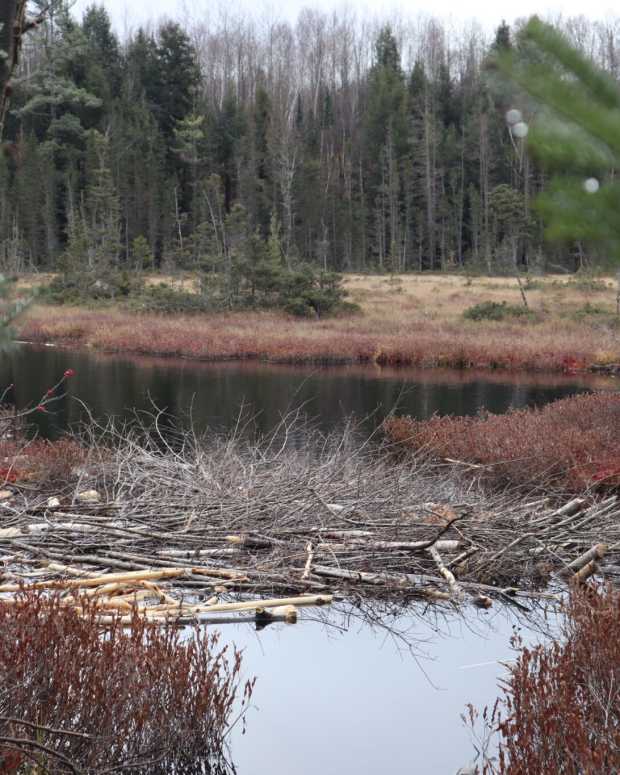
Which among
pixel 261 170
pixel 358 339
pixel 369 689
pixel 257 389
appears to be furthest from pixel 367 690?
pixel 261 170

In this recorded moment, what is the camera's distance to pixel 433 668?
6.94 metres

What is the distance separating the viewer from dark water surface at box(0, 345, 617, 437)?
20.6 meters

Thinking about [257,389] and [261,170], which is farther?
[261,170]

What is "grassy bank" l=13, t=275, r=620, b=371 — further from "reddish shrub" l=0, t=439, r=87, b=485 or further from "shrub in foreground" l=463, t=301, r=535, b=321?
"reddish shrub" l=0, t=439, r=87, b=485

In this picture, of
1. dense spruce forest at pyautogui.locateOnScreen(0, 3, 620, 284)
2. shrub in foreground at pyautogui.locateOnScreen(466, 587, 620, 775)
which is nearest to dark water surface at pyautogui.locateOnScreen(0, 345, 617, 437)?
shrub in foreground at pyautogui.locateOnScreen(466, 587, 620, 775)

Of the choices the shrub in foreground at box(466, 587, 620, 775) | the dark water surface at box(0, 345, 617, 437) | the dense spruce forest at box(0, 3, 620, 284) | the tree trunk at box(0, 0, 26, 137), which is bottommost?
the dark water surface at box(0, 345, 617, 437)

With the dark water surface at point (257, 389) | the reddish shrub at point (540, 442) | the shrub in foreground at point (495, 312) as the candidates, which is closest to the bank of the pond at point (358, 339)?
the shrub in foreground at point (495, 312)

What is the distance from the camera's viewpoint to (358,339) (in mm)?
33406

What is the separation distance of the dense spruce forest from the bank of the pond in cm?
1447

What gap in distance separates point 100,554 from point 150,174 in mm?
56458

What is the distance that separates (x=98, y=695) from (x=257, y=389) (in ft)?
65.5

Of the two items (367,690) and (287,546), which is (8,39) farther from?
(287,546)

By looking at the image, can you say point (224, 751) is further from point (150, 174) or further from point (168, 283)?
point (150, 174)

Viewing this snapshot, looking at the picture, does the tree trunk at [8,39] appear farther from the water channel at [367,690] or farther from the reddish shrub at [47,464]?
the reddish shrub at [47,464]
